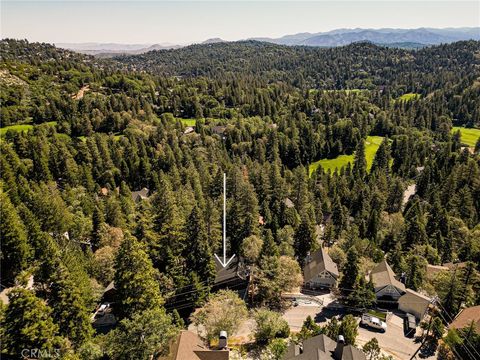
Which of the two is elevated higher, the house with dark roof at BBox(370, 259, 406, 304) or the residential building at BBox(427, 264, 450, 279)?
the house with dark roof at BBox(370, 259, 406, 304)

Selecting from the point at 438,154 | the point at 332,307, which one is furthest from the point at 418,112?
the point at 332,307

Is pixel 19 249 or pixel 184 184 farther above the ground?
pixel 19 249

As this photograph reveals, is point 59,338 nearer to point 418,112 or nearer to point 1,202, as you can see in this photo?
point 1,202

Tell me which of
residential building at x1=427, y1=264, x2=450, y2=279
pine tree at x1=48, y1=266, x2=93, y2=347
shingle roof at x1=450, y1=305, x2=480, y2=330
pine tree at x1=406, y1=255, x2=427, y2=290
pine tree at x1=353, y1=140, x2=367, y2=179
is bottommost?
pine tree at x1=353, y1=140, x2=367, y2=179

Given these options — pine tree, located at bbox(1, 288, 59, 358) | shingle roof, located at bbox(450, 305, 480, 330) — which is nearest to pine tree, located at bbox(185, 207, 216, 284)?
pine tree, located at bbox(1, 288, 59, 358)

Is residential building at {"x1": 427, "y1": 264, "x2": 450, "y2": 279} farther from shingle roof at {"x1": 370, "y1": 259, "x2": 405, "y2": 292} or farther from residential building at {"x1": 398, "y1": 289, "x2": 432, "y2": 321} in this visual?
shingle roof at {"x1": 370, "y1": 259, "x2": 405, "y2": 292}

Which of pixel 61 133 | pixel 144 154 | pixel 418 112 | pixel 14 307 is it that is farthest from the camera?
pixel 418 112

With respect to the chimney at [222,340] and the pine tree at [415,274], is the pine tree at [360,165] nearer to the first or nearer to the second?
the pine tree at [415,274]
